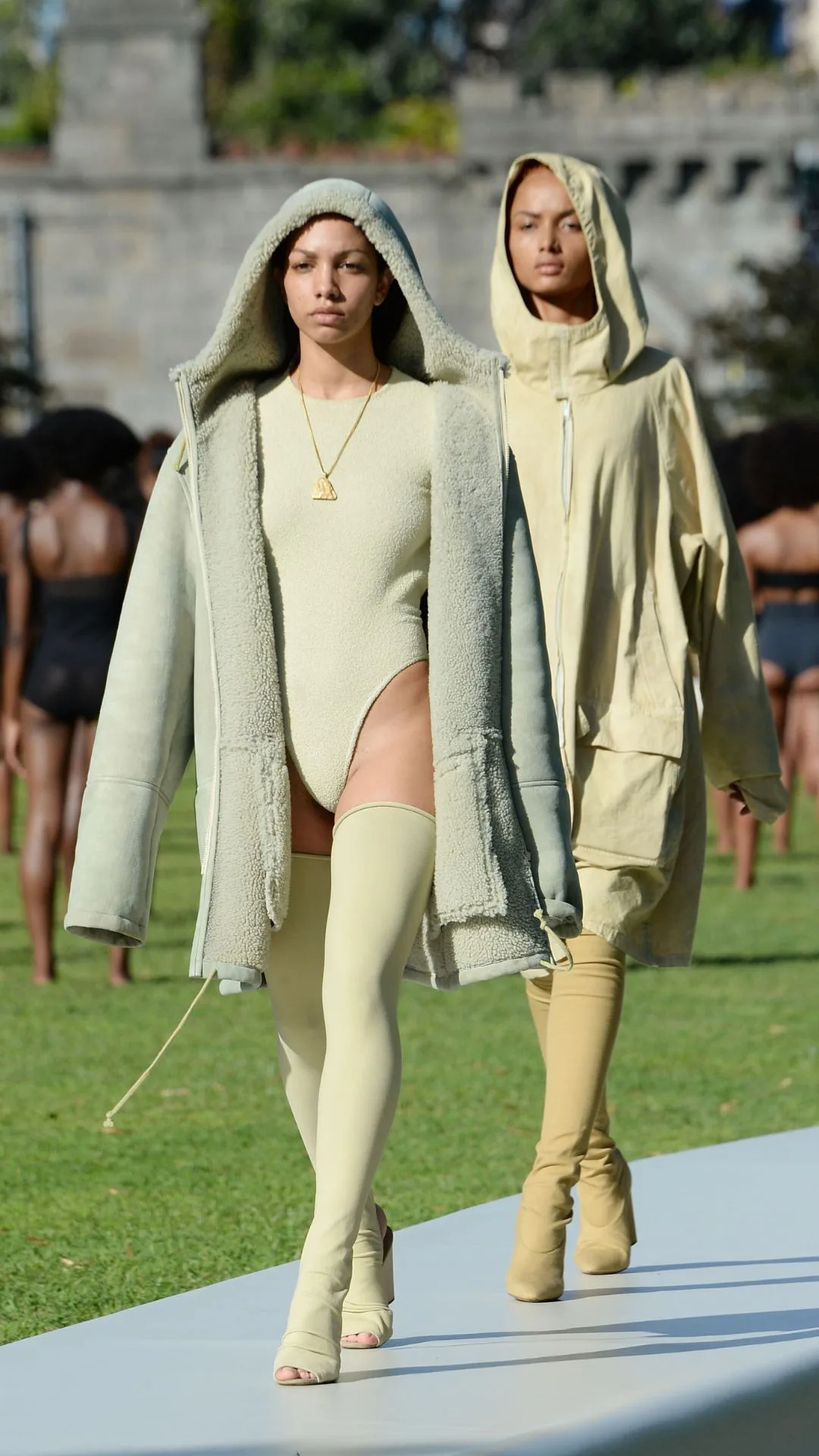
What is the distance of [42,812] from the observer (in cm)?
1034

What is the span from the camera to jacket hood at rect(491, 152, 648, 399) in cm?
528

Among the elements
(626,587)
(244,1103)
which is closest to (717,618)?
(626,587)

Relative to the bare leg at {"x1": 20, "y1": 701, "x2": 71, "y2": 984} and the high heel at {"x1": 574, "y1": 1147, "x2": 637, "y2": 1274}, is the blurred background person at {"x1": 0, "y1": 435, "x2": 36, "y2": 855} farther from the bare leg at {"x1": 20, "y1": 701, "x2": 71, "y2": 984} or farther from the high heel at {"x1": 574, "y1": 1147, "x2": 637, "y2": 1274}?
the high heel at {"x1": 574, "y1": 1147, "x2": 637, "y2": 1274}

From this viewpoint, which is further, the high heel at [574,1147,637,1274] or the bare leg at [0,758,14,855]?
the bare leg at [0,758,14,855]

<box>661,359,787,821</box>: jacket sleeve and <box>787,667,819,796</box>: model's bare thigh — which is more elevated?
<box>661,359,787,821</box>: jacket sleeve

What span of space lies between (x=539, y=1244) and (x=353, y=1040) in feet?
2.84

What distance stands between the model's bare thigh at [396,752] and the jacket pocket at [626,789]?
34.2 inches

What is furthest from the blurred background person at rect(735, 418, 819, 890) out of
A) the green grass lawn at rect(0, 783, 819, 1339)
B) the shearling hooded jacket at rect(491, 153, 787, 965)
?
the shearling hooded jacket at rect(491, 153, 787, 965)

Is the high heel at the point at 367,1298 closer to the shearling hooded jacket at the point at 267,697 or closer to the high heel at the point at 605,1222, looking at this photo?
the shearling hooded jacket at the point at 267,697

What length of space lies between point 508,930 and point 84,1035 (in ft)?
16.7

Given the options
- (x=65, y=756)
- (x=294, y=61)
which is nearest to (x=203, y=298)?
(x=294, y=61)

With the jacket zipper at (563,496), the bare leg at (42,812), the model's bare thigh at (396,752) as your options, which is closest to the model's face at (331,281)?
the model's bare thigh at (396,752)

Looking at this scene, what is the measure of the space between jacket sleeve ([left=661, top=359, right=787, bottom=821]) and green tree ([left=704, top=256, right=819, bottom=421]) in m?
34.3

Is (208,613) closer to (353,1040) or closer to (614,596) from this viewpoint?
(353,1040)
